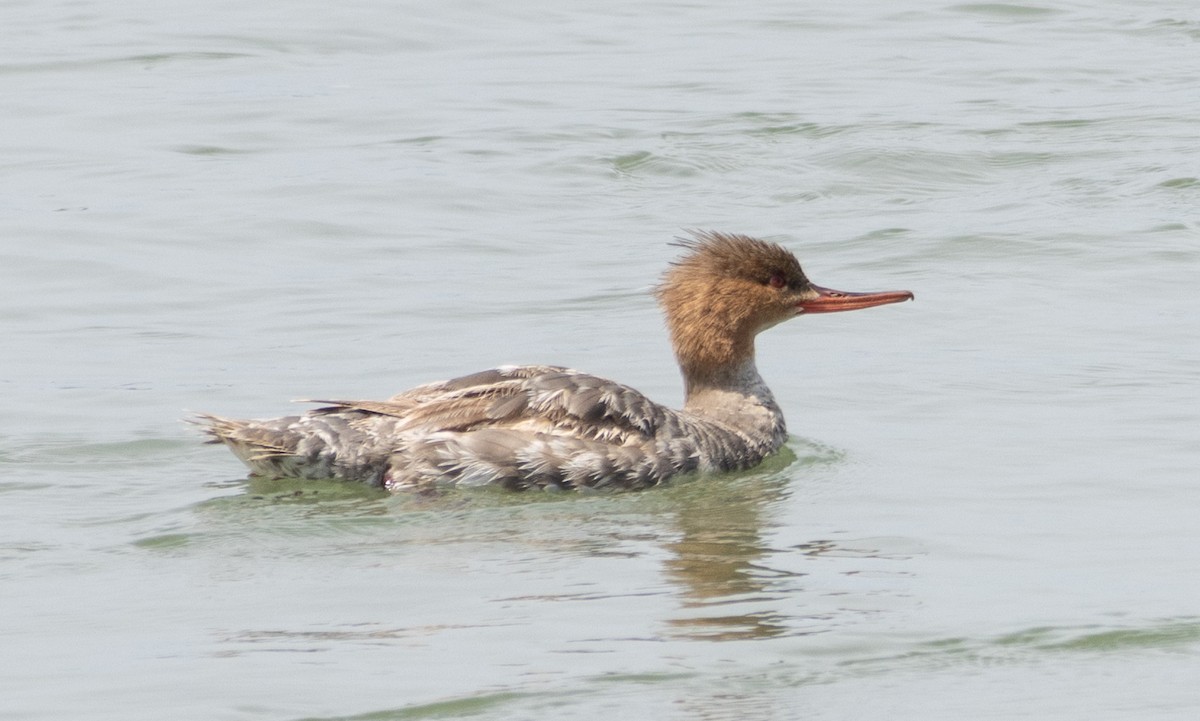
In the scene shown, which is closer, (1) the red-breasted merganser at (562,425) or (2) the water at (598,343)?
(2) the water at (598,343)

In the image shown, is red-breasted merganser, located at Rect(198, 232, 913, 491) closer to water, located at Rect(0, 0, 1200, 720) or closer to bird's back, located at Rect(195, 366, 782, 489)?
bird's back, located at Rect(195, 366, 782, 489)

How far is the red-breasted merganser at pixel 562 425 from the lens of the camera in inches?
397

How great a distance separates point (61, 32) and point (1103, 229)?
40.4 feet

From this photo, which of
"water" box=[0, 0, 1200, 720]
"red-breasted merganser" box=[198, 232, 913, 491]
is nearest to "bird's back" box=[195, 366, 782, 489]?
"red-breasted merganser" box=[198, 232, 913, 491]

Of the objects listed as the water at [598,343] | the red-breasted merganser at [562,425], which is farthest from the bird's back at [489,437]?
the water at [598,343]

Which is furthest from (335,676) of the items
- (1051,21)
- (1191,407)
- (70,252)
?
(1051,21)

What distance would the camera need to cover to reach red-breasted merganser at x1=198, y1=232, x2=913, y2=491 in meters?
10.1

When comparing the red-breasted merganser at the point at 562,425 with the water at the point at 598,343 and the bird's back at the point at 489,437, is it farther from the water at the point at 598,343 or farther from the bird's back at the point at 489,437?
the water at the point at 598,343

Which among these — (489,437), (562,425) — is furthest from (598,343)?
(489,437)

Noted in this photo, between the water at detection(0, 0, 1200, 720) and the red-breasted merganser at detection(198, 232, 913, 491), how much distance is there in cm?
19

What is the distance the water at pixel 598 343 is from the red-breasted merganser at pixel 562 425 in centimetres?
19

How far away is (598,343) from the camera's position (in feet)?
42.8

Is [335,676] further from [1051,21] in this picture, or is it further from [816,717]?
[1051,21]

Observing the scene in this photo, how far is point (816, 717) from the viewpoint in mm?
7168
